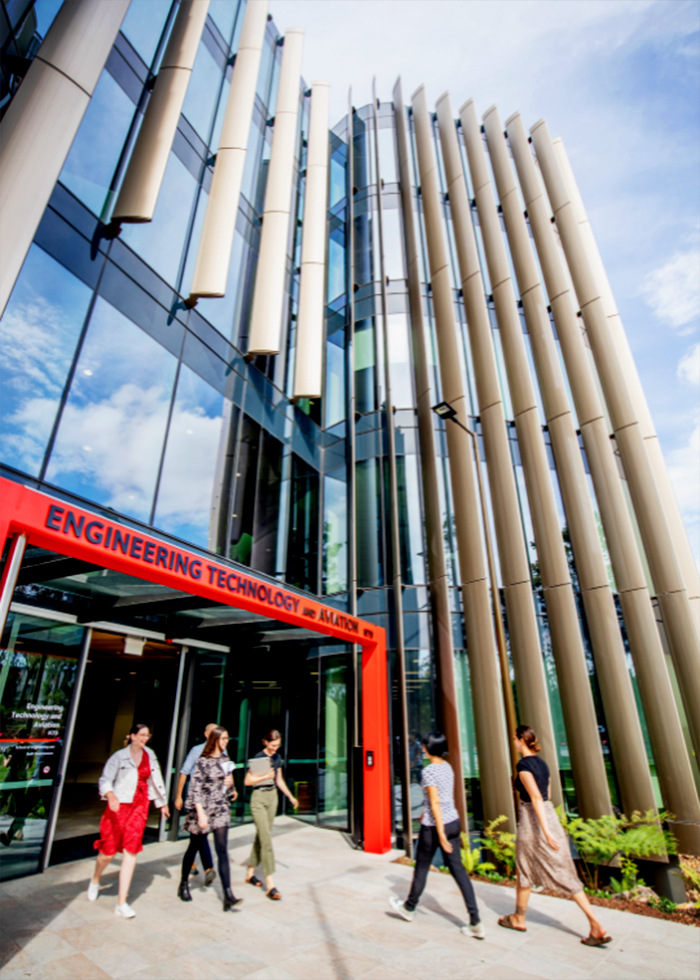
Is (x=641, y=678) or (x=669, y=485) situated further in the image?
(x=669, y=485)

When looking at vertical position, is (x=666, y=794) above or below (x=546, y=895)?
above

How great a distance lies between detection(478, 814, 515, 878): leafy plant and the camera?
9367 mm

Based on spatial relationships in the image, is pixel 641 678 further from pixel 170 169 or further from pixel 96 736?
pixel 96 736

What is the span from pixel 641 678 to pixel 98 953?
10455 mm

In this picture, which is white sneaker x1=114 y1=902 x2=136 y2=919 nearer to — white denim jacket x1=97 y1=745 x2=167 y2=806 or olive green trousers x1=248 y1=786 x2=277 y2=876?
white denim jacket x1=97 y1=745 x2=167 y2=806

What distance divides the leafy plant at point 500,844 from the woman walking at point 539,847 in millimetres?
3920

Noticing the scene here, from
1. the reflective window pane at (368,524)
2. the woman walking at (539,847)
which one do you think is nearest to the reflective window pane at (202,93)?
the reflective window pane at (368,524)

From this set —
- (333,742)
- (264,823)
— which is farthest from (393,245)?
(264,823)

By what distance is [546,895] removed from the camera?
734cm

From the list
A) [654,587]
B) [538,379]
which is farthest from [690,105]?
[654,587]

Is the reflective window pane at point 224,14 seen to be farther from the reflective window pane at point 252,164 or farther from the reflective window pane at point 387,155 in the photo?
the reflective window pane at point 387,155

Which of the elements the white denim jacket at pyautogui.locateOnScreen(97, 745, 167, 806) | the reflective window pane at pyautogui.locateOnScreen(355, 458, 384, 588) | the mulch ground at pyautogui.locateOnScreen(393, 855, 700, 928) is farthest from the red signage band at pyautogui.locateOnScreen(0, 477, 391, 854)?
the mulch ground at pyautogui.locateOnScreen(393, 855, 700, 928)

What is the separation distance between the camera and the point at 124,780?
6.45 meters

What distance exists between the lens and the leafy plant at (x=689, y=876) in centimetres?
817
